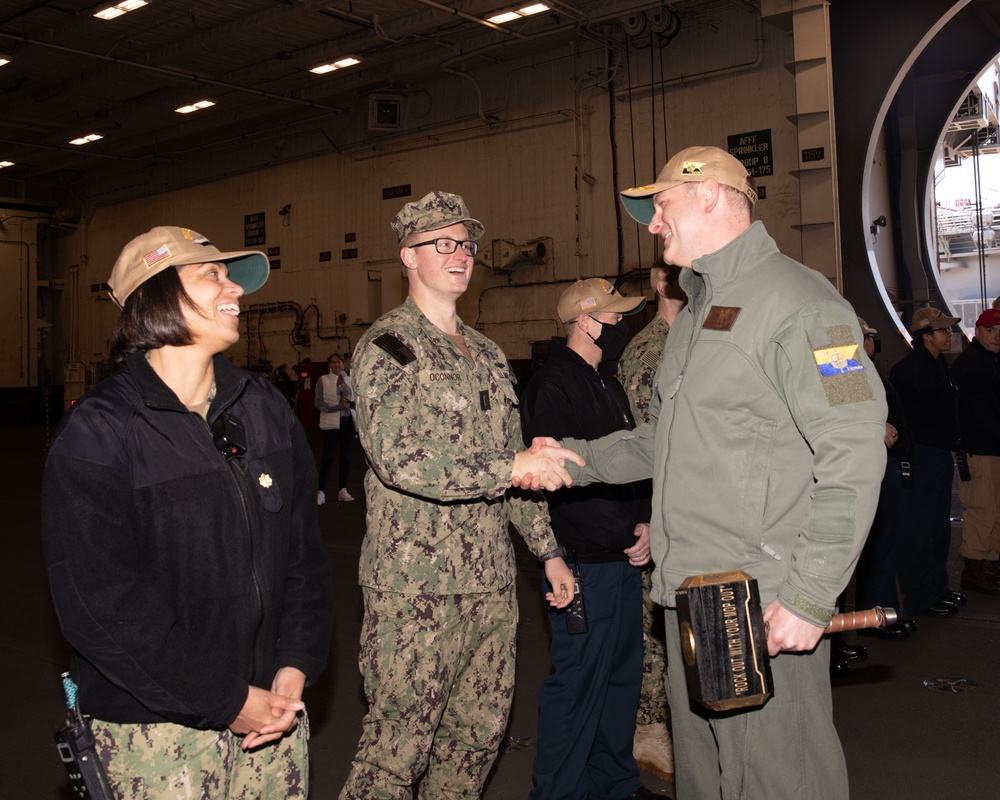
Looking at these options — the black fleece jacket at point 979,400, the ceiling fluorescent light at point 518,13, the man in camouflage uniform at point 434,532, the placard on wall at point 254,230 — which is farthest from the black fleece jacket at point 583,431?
the placard on wall at point 254,230

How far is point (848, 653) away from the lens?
16.7 ft

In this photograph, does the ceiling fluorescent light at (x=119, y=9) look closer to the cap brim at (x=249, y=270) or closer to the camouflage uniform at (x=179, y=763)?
the cap brim at (x=249, y=270)

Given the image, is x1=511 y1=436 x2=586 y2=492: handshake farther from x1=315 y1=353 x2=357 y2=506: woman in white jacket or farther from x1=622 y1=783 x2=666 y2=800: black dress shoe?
x1=315 y1=353 x2=357 y2=506: woman in white jacket

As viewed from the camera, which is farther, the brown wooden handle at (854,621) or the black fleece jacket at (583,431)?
the black fleece jacket at (583,431)

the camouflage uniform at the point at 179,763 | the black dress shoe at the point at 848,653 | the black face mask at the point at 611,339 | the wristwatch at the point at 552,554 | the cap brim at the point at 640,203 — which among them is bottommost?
the black dress shoe at the point at 848,653

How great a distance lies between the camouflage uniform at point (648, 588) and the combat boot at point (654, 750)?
1.3 inches

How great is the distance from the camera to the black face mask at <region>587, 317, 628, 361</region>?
12.4 ft

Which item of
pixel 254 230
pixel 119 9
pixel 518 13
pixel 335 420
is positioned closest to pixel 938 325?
pixel 335 420

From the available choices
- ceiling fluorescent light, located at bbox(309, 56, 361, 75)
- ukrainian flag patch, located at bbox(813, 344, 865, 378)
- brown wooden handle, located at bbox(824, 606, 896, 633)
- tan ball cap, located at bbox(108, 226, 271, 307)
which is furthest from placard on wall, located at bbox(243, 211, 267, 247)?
brown wooden handle, located at bbox(824, 606, 896, 633)

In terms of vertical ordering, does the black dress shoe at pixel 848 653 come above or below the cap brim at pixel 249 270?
below

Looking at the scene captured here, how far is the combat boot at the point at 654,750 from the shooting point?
378 centimetres

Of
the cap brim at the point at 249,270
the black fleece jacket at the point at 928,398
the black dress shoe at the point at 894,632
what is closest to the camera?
the cap brim at the point at 249,270

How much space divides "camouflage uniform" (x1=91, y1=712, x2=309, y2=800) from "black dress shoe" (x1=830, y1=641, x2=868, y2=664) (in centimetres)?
376

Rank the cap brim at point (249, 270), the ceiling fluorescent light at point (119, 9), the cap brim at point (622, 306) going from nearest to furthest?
the cap brim at point (249, 270) < the cap brim at point (622, 306) < the ceiling fluorescent light at point (119, 9)
